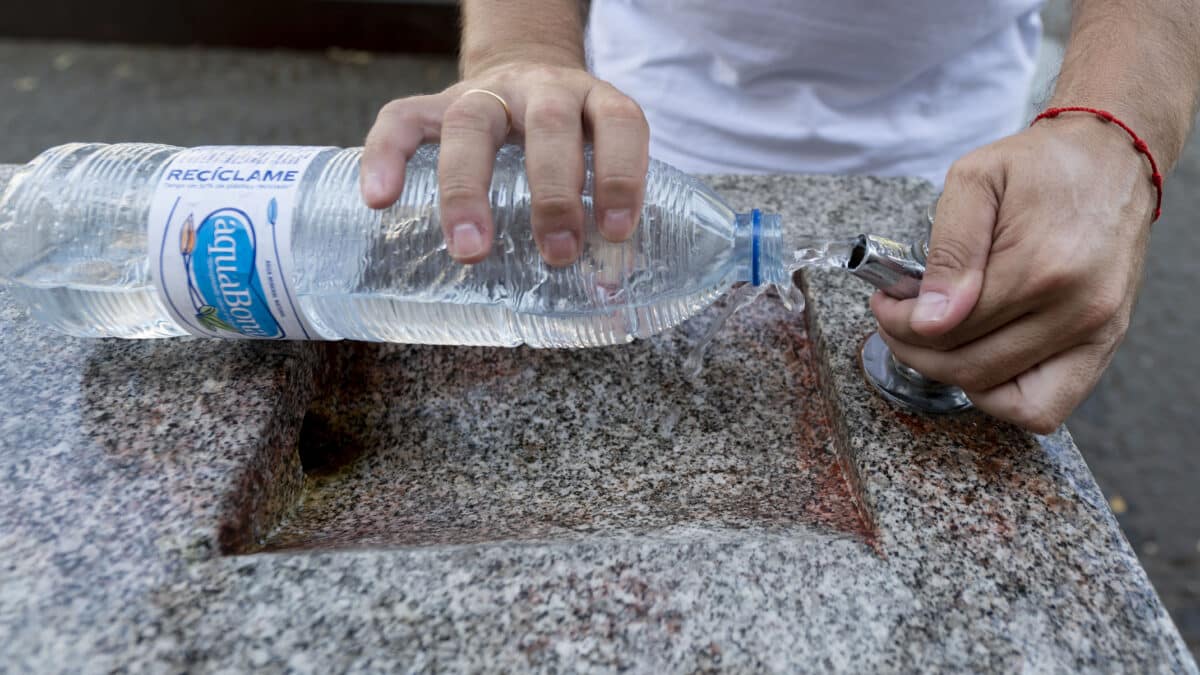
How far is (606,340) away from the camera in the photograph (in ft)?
3.72

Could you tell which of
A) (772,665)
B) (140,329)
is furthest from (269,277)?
(772,665)

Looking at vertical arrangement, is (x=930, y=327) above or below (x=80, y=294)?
above

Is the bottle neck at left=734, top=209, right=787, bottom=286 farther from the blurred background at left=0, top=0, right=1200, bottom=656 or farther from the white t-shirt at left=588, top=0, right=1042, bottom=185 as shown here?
the blurred background at left=0, top=0, right=1200, bottom=656

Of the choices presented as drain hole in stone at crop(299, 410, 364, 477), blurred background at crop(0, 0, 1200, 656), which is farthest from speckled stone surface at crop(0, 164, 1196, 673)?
blurred background at crop(0, 0, 1200, 656)

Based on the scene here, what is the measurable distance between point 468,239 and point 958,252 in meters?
0.49

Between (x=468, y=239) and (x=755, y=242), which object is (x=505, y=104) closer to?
(x=468, y=239)

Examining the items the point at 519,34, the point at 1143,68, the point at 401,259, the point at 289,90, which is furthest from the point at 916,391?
the point at 289,90

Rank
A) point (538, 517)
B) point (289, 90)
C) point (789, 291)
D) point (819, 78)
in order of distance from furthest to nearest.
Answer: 1. point (289, 90)
2. point (819, 78)
3. point (789, 291)
4. point (538, 517)

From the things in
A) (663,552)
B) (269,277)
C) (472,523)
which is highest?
(269,277)

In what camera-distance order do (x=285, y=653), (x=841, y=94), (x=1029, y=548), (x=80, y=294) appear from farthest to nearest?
(x=841, y=94)
(x=80, y=294)
(x=1029, y=548)
(x=285, y=653)

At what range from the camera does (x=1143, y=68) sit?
1.07 meters

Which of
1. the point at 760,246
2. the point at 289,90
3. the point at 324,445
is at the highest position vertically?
the point at 760,246

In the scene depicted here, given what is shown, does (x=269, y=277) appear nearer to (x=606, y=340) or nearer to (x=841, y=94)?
(x=606, y=340)

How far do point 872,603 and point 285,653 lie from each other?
1.68 ft
